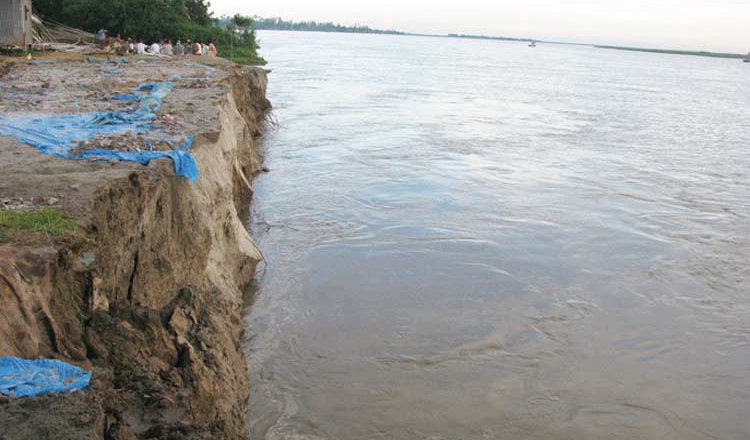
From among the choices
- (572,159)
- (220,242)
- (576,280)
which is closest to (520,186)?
(572,159)

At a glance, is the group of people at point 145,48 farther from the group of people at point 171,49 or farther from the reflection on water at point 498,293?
the reflection on water at point 498,293

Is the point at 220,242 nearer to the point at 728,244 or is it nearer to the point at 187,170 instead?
the point at 187,170

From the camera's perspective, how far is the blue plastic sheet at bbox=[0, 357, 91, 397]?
459 cm

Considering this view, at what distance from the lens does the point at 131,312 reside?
6379mm

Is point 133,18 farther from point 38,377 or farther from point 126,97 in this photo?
point 38,377

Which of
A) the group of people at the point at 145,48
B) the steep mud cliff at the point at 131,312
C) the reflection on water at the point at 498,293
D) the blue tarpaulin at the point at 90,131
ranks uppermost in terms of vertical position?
the group of people at the point at 145,48

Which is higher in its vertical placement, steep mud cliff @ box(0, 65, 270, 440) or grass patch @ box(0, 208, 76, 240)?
grass patch @ box(0, 208, 76, 240)

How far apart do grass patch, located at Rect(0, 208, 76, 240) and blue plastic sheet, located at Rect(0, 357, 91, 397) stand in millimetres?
1656

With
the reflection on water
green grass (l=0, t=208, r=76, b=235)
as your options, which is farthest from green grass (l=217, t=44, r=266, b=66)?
green grass (l=0, t=208, r=76, b=235)

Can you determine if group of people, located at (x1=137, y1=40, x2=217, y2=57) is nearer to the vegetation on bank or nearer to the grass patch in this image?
the vegetation on bank

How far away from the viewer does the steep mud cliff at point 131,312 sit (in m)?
5.02

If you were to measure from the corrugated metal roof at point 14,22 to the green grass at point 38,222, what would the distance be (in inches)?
873

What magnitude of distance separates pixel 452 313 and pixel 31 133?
756cm

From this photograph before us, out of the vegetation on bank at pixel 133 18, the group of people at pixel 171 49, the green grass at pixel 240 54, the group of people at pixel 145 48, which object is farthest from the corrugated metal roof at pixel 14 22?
the green grass at pixel 240 54
